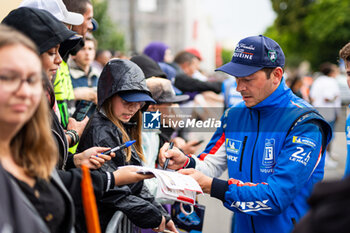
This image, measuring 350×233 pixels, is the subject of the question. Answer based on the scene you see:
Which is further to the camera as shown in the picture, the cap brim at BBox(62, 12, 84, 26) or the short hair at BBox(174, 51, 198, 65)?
the short hair at BBox(174, 51, 198, 65)

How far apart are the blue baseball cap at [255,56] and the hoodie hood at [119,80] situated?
0.64m

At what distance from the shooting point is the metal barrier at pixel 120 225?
8.53ft

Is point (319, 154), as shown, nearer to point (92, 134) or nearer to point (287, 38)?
point (92, 134)

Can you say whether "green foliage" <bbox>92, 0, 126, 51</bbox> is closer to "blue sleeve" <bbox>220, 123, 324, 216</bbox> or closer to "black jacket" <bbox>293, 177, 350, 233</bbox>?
"blue sleeve" <bbox>220, 123, 324, 216</bbox>

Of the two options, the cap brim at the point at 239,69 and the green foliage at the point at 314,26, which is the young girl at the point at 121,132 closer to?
the cap brim at the point at 239,69

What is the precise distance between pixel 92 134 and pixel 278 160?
1.27 meters

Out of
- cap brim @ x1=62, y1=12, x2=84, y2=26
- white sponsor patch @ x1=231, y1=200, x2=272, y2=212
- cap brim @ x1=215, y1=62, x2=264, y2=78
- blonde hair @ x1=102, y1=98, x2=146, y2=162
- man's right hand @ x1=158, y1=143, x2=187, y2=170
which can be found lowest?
white sponsor patch @ x1=231, y1=200, x2=272, y2=212

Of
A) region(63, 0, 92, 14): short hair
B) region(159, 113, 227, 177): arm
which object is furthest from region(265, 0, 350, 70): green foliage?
region(159, 113, 227, 177): arm

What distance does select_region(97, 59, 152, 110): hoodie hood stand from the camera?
308cm

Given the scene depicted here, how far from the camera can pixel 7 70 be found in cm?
162

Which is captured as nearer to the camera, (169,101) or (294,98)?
(294,98)

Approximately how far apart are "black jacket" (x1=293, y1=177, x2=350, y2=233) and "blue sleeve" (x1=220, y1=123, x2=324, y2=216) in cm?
132

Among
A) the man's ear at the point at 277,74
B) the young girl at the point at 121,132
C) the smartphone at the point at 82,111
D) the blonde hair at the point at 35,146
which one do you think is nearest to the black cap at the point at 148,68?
the smartphone at the point at 82,111

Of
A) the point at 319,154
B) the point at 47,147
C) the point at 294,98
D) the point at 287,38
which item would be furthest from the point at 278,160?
the point at 287,38
